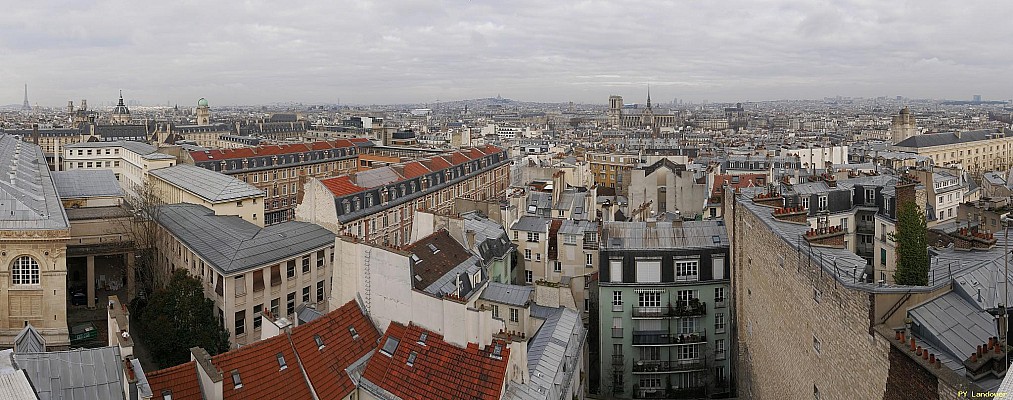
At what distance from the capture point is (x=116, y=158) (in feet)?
250

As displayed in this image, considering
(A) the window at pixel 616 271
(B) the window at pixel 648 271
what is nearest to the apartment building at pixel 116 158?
(A) the window at pixel 616 271

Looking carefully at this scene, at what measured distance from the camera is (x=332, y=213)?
42250mm

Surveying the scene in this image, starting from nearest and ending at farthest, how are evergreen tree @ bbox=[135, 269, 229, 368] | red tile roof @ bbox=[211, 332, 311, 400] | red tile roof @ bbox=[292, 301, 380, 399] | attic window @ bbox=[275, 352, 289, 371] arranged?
red tile roof @ bbox=[211, 332, 311, 400], red tile roof @ bbox=[292, 301, 380, 399], attic window @ bbox=[275, 352, 289, 371], evergreen tree @ bbox=[135, 269, 229, 368]

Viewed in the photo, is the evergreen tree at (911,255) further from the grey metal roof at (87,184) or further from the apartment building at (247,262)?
the grey metal roof at (87,184)

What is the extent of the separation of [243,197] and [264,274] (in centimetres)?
1428

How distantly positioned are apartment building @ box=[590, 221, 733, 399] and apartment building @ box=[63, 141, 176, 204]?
51.0m

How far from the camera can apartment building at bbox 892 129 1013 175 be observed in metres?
95.1

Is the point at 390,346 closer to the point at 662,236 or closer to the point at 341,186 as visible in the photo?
the point at 662,236

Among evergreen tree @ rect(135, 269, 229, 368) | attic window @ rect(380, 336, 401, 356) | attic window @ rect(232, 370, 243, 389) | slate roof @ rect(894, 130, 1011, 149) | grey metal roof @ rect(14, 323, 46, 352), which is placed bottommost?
evergreen tree @ rect(135, 269, 229, 368)

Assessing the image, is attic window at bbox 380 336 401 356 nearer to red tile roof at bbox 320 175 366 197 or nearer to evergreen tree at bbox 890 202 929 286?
evergreen tree at bbox 890 202 929 286

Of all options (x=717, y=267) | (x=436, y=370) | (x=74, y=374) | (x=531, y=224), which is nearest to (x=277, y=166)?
(x=531, y=224)

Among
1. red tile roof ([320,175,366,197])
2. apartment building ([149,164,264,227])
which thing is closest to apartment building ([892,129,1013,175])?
red tile roof ([320,175,366,197])

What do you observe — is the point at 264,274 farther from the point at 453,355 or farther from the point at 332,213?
the point at 453,355

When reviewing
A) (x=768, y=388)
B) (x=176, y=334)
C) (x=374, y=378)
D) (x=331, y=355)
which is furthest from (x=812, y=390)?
(x=176, y=334)
